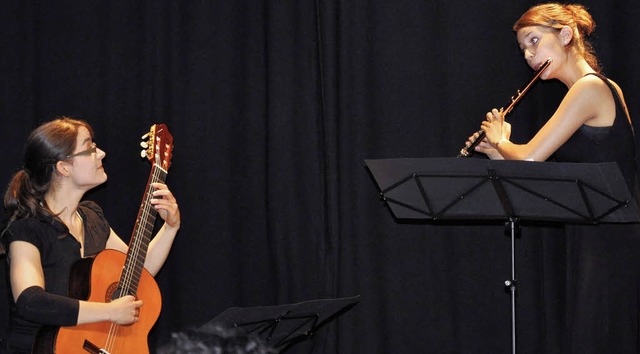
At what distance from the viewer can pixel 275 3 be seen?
3730 mm

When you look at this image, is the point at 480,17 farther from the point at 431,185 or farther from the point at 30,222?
the point at 30,222

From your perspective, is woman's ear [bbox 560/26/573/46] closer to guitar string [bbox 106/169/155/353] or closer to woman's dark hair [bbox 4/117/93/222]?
guitar string [bbox 106/169/155/353]

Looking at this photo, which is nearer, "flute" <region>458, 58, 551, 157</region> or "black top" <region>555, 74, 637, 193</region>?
"black top" <region>555, 74, 637, 193</region>

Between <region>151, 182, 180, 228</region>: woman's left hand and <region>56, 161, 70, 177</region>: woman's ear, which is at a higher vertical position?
<region>56, 161, 70, 177</region>: woman's ear

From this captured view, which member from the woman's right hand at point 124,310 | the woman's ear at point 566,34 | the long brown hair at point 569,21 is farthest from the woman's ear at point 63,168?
the woman's ear at point 566,34

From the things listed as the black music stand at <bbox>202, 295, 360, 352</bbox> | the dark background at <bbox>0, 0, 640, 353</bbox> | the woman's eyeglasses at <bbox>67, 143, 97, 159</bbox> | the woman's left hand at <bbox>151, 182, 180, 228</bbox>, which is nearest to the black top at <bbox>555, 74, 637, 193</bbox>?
the dark background at <bbox>0, 0, 640, 353</bbox>

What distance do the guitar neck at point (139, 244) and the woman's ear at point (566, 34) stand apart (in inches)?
58.9

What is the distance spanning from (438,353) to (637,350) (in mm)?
863

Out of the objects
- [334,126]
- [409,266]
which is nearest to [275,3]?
[334,126]

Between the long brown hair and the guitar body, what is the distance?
1.64 meters

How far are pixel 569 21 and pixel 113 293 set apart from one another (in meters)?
1.82

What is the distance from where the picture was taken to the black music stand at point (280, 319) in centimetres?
260

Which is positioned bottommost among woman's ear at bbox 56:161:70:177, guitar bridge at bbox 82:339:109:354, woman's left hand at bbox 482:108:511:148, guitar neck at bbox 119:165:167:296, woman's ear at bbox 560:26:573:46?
guitar bridge at bbox 82:339:109:354

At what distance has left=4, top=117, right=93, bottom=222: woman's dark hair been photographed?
9.71ft
